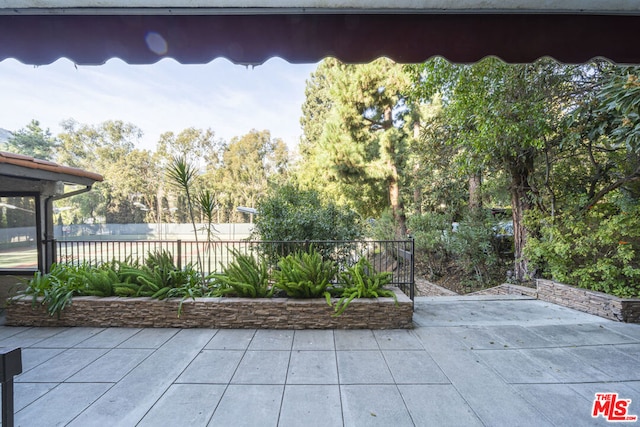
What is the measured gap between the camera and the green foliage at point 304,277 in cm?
378

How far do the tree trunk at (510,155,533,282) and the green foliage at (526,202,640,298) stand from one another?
0.77 metres

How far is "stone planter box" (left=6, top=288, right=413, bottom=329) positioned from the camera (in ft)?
12.0

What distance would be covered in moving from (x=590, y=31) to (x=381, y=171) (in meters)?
9.28

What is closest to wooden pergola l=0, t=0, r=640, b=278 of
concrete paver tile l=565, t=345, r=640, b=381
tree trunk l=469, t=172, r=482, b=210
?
concrete paver tile l=565, t=345, r=640, b=381

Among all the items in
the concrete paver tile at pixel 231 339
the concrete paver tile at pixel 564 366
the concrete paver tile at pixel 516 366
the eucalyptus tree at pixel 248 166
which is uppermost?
the eucalyptus tree at pixel 248 166

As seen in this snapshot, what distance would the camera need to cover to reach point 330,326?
366cm

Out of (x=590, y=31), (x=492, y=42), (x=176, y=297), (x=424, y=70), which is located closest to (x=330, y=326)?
(x=176, y=297)

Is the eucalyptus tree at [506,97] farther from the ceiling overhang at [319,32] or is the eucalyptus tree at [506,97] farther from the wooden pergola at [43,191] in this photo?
the wooden pergola at [43,191]

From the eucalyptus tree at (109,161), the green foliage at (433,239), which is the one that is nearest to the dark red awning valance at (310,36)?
the green foliage at (433,239)

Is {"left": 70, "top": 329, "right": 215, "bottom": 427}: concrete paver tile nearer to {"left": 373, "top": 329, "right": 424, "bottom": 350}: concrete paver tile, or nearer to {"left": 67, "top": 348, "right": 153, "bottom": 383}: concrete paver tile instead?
{"left": 67, "top": 348, "right": 153, "bottom": 383}: concrete paver tile

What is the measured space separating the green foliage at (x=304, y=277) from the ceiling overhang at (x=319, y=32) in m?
2.69

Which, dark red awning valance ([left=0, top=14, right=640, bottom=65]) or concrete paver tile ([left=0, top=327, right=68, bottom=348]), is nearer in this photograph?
dark red awning valance ([left=0, top=14, right=640, bottom=65])

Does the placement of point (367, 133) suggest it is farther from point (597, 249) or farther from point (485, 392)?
point (485, 392)

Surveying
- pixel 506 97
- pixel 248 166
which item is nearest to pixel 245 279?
pixel 506 97
